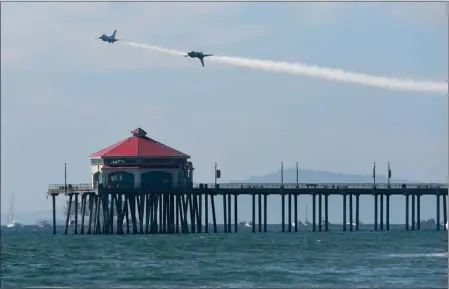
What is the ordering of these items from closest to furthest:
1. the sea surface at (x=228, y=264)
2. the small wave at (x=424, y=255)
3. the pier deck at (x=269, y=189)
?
1. the sea surface at (x=228, y=264)
2. the small wave at (x=424, y=255)
3. the pier deck at (x=269, y=189)

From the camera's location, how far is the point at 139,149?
516 feet

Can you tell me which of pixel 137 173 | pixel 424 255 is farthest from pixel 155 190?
pixel 424 255

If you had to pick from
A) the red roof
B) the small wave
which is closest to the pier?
the red roof

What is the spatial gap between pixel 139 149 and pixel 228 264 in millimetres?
63935

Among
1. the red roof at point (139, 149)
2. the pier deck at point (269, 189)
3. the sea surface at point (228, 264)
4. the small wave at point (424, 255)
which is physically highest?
the red roof at point (139, 149)

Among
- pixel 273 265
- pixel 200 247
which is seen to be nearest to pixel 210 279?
pixel 273 265

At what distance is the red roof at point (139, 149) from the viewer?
514ft

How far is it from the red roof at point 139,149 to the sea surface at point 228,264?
82.1ft

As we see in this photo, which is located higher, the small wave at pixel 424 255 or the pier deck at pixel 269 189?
the pier deck at pixel 269 189

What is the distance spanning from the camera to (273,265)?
306 ft

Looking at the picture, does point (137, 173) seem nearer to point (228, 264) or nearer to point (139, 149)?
point (139, 149)

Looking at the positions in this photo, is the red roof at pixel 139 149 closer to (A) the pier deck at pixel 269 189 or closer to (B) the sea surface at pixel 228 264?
(A) the pier deck at pixel 269 189

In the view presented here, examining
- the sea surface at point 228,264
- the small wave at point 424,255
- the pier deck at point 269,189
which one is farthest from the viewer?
the pier deck at point 269,189

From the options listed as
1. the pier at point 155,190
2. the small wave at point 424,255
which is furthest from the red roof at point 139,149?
the small wave at point 424,255
